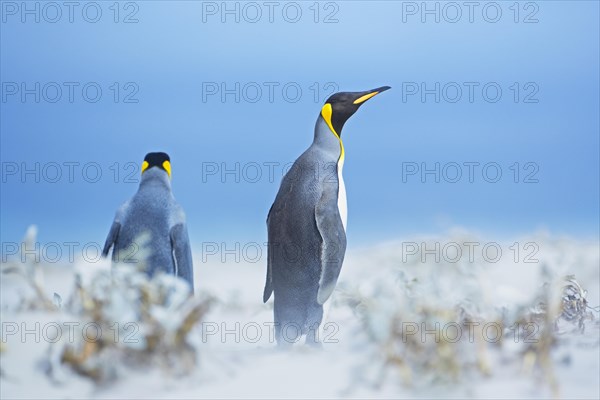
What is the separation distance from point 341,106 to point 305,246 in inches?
25.3

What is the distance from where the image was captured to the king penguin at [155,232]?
317 cm

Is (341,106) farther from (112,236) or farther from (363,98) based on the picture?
(112,236)

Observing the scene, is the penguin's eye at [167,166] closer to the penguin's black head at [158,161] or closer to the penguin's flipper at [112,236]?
the penguin's black head at [158,161]

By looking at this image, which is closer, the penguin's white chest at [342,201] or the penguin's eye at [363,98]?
the penguin's white chest at [342,201]

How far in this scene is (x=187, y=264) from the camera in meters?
3.20

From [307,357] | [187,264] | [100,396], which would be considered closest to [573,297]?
[307,357]

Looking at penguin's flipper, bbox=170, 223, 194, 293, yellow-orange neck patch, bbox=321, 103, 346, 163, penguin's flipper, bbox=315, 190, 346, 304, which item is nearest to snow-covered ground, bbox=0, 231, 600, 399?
penguin's flipper, bbox=315, 190, 346, 304

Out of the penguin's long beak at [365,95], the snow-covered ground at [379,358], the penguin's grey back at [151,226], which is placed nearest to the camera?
the snow-covered ground at [379,358]

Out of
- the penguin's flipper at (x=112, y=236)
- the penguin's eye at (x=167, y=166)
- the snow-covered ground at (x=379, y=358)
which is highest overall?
the penguin's eye at (x=167, y=166)

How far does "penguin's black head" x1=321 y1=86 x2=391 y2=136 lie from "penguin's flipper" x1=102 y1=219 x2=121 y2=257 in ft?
3.26

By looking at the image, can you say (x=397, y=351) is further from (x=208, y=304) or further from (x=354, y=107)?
(x=354, y=107)

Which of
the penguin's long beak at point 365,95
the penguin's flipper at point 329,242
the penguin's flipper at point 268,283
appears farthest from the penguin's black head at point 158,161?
the penguin's long beak at point 365,95

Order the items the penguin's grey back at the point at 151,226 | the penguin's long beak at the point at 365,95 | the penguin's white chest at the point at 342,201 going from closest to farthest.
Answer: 1. the penguin's grey back at the point at 151,226
2. the penguin's white chest at the point at 342,201
3. the penguin's long beak at the point at 365,95

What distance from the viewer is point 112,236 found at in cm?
322
